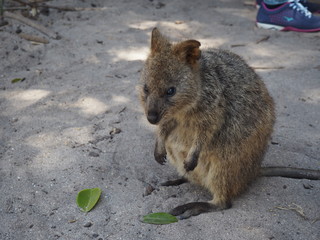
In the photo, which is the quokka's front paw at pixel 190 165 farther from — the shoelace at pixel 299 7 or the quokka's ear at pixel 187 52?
the shoelace at pixel 299 7

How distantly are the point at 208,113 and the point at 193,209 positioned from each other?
27.0 inches

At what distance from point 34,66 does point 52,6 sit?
1.72 m

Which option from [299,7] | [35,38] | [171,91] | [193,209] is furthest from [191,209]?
[299,7]

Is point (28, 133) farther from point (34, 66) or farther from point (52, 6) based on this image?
point (52, 6)

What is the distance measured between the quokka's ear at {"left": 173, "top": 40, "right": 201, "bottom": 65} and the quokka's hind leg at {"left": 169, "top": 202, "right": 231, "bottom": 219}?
39.5 inches

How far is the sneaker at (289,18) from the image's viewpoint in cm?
588

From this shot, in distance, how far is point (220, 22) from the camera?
632cm

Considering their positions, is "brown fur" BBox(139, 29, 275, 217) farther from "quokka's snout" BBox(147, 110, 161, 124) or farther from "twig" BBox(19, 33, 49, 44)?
"twig" BBox(19, 33, 49, 44)

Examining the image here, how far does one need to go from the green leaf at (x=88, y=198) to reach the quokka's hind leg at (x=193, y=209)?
1.80 feet

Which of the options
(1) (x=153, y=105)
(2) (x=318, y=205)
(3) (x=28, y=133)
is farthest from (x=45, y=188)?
(2) (x=318, y=205)

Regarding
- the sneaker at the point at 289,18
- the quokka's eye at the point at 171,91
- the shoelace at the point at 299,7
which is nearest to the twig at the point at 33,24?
the sneaker at the point at 289,18

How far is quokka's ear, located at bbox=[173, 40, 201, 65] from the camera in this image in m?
2.77

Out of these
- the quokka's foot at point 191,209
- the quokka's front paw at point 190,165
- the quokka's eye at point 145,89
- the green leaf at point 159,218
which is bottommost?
the quokka's foot at point 191,209

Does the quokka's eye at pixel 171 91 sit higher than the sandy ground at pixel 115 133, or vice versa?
the quokka's eye at pixel 171 91
